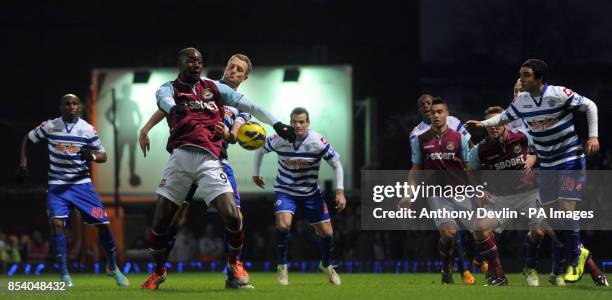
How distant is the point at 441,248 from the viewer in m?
14.3

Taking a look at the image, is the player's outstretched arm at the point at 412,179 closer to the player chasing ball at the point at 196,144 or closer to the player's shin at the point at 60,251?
the player chasing ball at the point at 196,144

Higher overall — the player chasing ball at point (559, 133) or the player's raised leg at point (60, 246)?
the player chasing ball at point (559, 133)

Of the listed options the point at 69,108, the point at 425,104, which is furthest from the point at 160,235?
the point at 425,104

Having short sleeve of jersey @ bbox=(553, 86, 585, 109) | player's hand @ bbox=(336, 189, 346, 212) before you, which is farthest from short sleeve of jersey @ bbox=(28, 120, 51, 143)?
short sleeve of jersey @ bbox=(553, 86, 585, 109)

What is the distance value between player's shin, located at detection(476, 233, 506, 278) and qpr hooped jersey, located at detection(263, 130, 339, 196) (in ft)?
8.15

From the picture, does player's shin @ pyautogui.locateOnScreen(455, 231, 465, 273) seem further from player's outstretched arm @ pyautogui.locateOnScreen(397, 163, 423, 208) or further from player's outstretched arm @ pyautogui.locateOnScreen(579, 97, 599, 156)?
player's outstretched arm @ pyautogui.locateOnScreen(579, 97, 599, 156)

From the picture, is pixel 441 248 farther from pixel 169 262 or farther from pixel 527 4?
pixel 527 4

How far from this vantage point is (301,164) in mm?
14906

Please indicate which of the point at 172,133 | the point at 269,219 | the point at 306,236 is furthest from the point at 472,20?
the point at 172,133

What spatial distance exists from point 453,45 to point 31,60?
12.9 metres

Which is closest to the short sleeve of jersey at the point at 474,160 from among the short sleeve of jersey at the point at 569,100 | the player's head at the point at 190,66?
the short sleeve of jersey at the point at 569,100

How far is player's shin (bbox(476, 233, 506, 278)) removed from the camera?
13.1 m

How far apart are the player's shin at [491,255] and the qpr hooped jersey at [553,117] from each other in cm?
110

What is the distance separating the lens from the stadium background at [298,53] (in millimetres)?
32062
